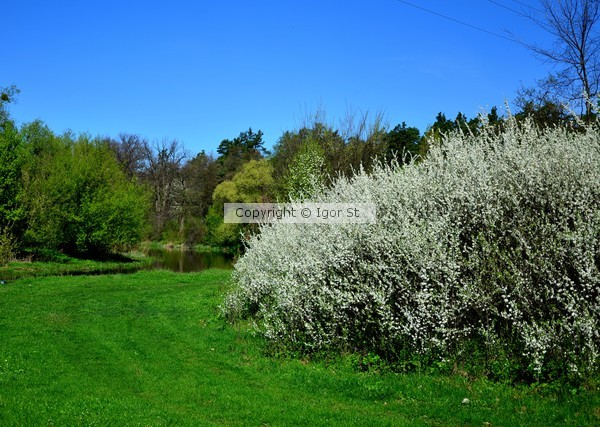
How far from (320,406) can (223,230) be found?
1664 inches

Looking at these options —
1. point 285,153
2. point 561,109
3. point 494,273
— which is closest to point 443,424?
point 494,273

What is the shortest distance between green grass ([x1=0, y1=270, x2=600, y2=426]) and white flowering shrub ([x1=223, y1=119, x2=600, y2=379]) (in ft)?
2.05

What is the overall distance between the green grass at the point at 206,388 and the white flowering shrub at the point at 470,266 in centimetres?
63

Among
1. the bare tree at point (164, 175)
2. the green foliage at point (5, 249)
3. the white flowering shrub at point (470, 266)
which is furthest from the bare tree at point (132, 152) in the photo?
the white flowering shrub at point (470, 266)

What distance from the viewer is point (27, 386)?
6844 millimetres

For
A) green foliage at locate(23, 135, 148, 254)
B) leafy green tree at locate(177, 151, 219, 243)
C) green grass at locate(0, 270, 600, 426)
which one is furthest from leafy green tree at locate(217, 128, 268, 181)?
green grass at locate(0, 270, 600, 426)

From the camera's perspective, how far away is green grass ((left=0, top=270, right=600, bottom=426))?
5723 mm

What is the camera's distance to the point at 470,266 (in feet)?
24.4

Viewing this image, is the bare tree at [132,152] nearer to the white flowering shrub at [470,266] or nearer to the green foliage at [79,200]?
the green foliage at [79,200]

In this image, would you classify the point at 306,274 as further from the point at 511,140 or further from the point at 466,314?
the point at 511,140

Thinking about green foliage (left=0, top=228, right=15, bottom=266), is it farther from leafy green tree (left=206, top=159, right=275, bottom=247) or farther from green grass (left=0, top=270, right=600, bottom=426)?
leafy green tree (left=206, top=159, right=275, bottom=247)

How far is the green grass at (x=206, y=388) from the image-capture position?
572cm

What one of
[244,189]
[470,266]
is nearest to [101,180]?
[244,189]

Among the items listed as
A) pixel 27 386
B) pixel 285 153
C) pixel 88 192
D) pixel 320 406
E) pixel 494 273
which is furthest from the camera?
pixel 285 153
